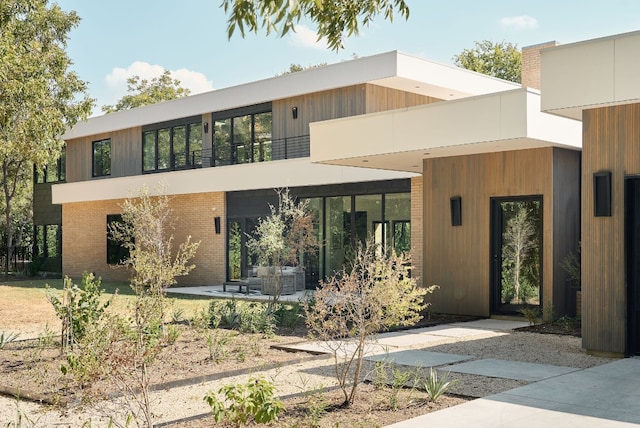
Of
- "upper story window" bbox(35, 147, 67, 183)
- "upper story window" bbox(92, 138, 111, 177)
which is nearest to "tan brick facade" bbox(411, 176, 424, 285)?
"upper story window" bbox(92, 138, 111, 177)

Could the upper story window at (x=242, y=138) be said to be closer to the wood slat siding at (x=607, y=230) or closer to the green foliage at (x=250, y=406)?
the wood slat siding at (x=607, y=230)

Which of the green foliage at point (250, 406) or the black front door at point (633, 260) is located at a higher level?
the black front door at point (633, 260)

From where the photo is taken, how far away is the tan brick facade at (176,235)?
26.8 meters

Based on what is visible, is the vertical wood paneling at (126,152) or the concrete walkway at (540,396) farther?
the vertical wood paneling at (126,152)

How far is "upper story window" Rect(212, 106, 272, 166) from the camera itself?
25.6 meters

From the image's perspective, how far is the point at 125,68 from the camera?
108 meters

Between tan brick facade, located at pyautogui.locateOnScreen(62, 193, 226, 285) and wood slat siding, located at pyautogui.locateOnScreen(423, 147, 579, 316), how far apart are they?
37.2ft

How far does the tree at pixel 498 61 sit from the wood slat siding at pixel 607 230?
4061 cm

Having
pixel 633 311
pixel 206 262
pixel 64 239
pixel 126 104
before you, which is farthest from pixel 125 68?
pixel 633 311

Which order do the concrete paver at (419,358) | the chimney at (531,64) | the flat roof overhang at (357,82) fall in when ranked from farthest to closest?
1. the flat roof overhang at (357,82)
2. the chimney at (531,64)
3. the concrete paver at (419,358)

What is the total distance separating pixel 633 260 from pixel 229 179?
54.3 feet

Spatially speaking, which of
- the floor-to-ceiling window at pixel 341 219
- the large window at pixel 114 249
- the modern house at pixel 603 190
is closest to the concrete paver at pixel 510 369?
the modern house at pixel 603 190

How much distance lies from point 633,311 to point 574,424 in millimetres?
4356

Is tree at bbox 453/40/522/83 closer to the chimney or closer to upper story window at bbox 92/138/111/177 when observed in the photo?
upper story window at bbox 92/138/111/177
